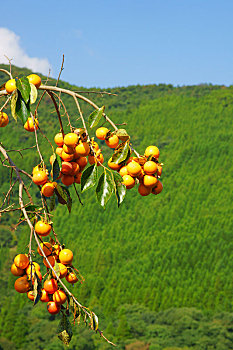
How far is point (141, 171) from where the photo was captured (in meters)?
1.19

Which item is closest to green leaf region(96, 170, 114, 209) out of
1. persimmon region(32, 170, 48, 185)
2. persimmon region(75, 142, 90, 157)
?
persimmon region(75, 142, 90, 157)

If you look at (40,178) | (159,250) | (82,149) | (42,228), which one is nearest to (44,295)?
(42,228)

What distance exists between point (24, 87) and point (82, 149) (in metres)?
0.20

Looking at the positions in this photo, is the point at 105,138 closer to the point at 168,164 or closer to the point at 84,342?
the point at 84,342

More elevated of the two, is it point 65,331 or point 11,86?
point 11,86

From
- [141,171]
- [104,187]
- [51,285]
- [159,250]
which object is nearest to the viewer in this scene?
[104,187]

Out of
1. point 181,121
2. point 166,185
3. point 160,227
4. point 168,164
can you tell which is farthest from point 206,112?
point 160,227

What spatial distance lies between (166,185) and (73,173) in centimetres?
5325

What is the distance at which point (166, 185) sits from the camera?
178 feet

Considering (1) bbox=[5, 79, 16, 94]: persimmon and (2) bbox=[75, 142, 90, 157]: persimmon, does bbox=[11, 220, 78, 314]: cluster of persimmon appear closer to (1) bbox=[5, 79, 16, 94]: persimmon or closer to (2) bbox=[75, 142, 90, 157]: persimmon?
(2) bbox=[75, 142, 90, 157]: persimmon

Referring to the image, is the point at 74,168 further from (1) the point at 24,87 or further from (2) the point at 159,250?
(2) the point at 159,250

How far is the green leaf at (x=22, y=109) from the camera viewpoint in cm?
111

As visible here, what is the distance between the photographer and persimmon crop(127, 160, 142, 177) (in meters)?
1.17

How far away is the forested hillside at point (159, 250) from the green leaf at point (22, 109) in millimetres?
29059
